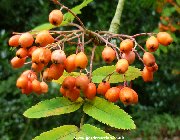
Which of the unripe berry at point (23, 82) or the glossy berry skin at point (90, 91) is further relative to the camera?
the unripe berry at point (23, 82)

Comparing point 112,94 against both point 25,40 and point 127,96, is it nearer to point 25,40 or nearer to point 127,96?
point 127,96

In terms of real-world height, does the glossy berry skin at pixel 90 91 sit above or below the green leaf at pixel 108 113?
above

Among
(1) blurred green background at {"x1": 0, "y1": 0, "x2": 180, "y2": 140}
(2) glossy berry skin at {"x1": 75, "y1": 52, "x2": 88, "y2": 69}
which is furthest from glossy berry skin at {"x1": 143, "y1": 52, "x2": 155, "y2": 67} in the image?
(1) blurred green background at {"x1": 0, "y1": 0, "x2": 180, "y2": 140}

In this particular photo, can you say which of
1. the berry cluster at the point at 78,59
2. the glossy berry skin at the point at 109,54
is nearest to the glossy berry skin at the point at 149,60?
the berry cluster at the point at 78,59

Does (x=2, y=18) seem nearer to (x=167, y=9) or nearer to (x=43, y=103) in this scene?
(x=167, y=9)

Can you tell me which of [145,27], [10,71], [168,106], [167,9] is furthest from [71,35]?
[168,106]

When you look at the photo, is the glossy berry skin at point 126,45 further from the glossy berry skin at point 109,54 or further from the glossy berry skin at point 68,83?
the glossy berry skin at point 68,83

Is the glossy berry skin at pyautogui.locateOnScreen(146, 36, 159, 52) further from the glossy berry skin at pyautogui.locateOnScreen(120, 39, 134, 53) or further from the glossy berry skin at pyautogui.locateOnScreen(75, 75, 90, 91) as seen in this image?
the glossy berry skin at pyautogui.locateOnScreen(75, 75, 90, 91)

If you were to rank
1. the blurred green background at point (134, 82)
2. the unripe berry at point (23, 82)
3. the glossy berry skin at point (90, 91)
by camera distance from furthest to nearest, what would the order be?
the blurred green background at point (134, 82)
the unripe berry at point (23, 82)
the glossy berry skin at point (90, 91)
